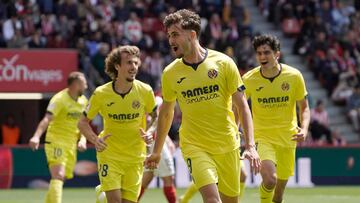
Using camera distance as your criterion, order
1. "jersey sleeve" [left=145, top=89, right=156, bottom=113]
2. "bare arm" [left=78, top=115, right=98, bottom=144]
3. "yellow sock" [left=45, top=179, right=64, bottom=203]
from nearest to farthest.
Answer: "bare arm" [left=78, top=115, right=98, bottom=144]
"jersey sleeve" [left=145, top=89, right=156, bottom=113]
"yellow sock" [left=45, top=179, right=64, bottom=203]

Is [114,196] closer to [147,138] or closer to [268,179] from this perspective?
[147,138]

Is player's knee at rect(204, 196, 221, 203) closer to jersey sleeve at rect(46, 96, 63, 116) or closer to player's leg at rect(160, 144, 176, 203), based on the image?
player's leg at rect(160, 144, 176, 203)

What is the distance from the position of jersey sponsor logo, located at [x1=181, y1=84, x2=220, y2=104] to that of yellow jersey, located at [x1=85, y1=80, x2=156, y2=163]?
1.88 m

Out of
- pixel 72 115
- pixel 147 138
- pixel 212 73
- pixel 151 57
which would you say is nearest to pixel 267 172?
pixel 147 138

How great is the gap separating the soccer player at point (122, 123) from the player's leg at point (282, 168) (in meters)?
2.26

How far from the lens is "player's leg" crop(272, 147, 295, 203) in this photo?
14.3 metres

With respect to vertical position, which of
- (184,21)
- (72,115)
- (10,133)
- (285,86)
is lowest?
(10,133)

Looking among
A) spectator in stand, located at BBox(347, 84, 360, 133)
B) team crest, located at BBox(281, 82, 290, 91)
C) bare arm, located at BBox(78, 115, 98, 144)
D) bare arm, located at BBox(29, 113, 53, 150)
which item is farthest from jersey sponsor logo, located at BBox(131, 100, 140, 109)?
spectator in stand, located at BBox(347, 84, 360, 133)

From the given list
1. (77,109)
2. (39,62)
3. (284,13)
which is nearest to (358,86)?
(284,13)

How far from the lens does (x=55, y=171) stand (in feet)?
52.1

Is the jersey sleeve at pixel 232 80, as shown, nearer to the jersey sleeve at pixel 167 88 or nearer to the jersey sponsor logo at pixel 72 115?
the jersey sleeve at pixel 167 88

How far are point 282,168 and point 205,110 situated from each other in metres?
3.49

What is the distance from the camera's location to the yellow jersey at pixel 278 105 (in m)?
14.2

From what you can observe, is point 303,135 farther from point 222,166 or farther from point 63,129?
point 63,129
